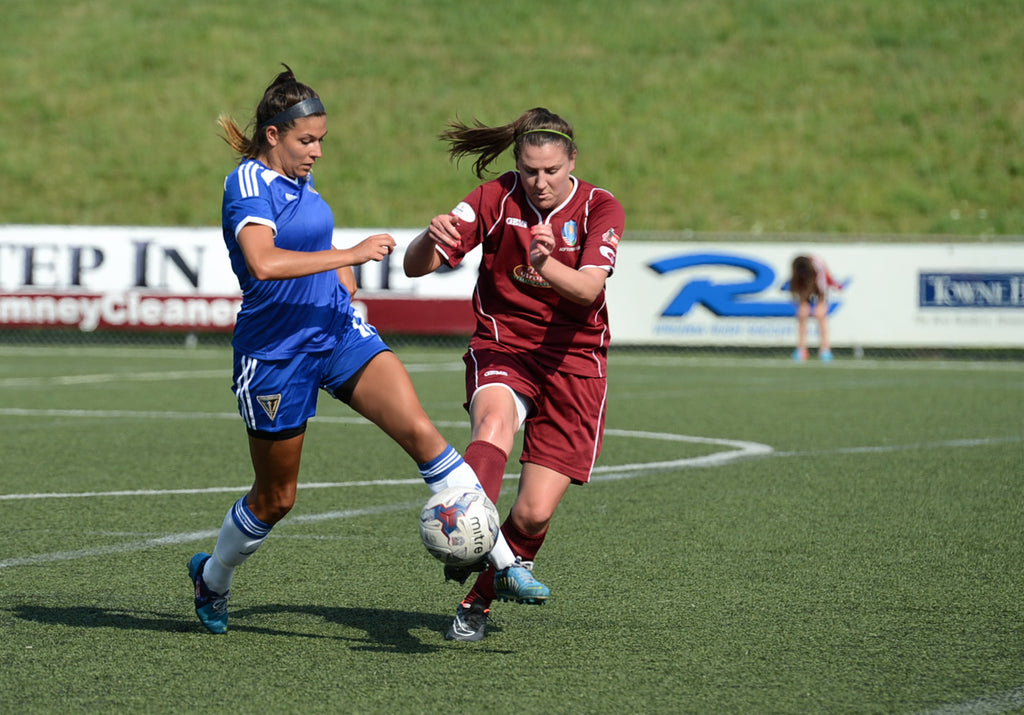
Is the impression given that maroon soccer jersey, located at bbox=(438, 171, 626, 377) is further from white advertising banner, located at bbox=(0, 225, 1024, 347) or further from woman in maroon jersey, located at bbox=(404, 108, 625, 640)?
white advertising banner, located at bbox=(0, 225, 1024, 347)

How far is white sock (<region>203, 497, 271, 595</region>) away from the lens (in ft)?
15.4

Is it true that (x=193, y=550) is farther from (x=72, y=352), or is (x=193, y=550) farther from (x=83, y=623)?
(x=72, y=352)

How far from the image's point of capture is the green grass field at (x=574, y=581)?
3.95 meters

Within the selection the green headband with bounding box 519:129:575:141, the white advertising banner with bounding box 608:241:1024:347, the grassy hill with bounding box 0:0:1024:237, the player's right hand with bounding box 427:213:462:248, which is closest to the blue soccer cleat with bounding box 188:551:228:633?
the player's right hand with bounding box 427:213:462:248

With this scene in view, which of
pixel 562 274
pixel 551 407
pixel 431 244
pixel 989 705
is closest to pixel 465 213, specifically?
Result: pixel 431 244

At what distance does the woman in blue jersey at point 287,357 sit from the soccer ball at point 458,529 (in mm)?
172

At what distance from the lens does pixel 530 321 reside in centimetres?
496

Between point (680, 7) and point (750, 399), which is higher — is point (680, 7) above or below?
above

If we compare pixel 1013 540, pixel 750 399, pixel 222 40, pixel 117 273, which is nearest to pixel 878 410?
pixel 750 399

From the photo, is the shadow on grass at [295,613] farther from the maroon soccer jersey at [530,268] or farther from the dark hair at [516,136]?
the dark hair at [516,136]

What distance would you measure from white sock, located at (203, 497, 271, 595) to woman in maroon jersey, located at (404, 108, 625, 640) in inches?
29.3

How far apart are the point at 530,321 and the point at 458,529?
0.95 meters

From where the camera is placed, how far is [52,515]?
22.8ft

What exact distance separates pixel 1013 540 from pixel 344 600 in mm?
3200
